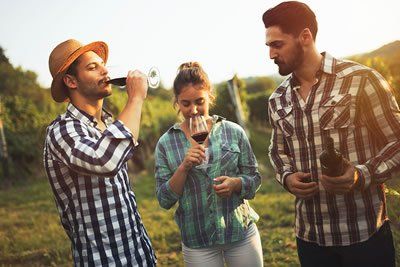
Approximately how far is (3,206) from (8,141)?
5.94m

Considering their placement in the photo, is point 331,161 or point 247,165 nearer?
point 331,161

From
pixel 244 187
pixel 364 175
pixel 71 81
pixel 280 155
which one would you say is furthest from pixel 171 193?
pixel 364 175

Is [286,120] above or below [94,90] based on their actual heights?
below

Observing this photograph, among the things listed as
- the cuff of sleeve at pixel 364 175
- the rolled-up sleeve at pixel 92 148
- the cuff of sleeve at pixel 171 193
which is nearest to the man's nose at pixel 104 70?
the rolled-up sleeve at pixel 92 148

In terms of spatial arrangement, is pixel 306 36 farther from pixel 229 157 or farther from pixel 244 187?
pixel 244 187

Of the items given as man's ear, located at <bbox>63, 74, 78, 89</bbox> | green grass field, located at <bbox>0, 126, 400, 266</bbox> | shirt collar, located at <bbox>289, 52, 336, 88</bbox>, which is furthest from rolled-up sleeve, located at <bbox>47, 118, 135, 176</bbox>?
green grass field, located at <bbox>0, 126, 400, 266</bbox>

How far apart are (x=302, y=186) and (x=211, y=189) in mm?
779

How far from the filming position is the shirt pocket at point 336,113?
8.05 feet

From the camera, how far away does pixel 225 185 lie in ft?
9.45

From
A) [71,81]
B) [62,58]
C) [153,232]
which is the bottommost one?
[153,232]

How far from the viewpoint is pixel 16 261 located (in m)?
6.60

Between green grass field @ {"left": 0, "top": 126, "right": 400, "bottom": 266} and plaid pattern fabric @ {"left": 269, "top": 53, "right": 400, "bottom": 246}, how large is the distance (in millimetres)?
1198

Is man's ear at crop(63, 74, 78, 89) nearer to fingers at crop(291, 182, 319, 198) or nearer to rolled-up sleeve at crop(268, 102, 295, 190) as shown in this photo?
rolled-up sleeve at crop(268, 102, 295, 190)

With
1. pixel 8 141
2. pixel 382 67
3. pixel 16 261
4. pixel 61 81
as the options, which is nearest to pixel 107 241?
pixel 61 81
